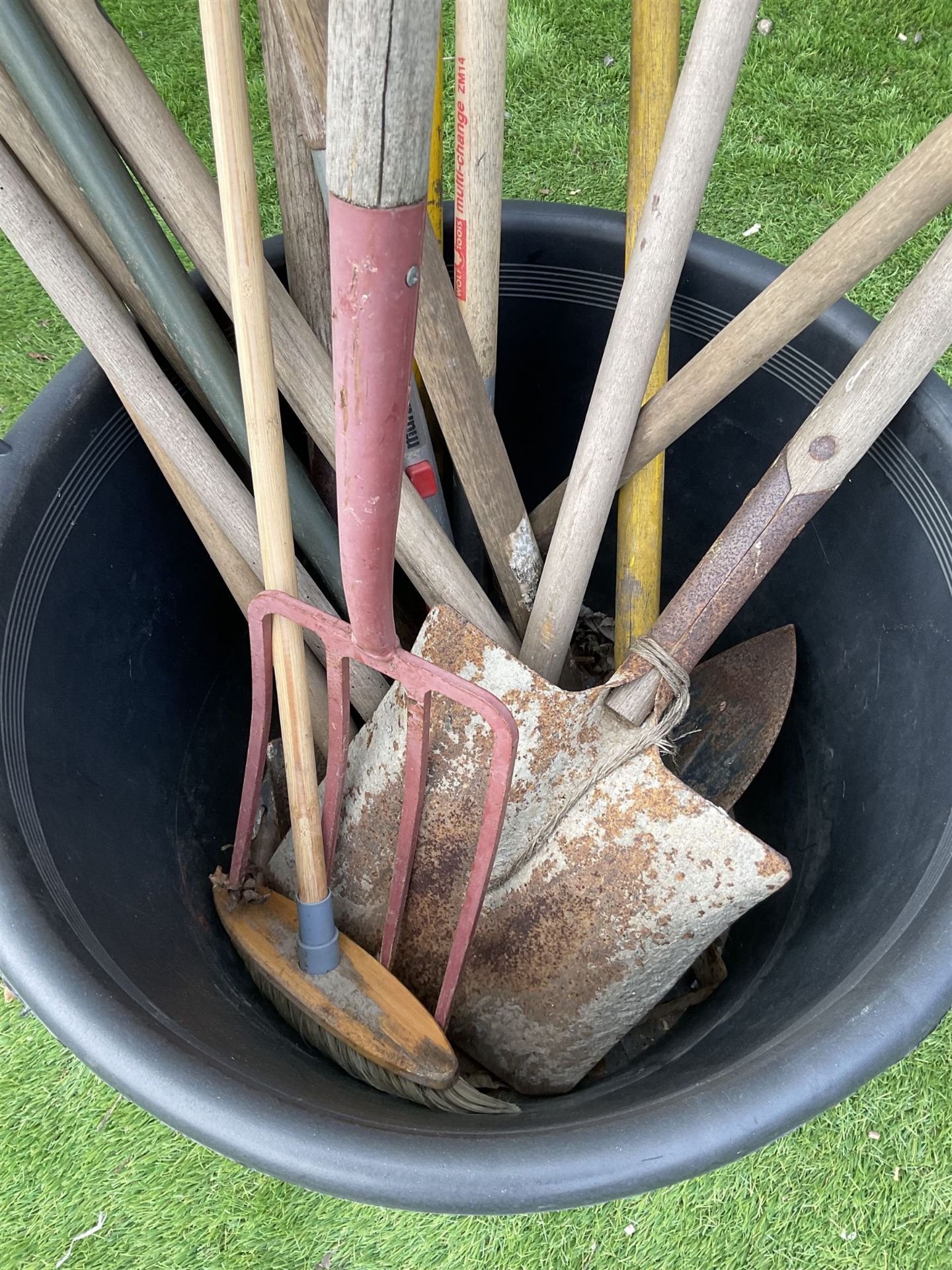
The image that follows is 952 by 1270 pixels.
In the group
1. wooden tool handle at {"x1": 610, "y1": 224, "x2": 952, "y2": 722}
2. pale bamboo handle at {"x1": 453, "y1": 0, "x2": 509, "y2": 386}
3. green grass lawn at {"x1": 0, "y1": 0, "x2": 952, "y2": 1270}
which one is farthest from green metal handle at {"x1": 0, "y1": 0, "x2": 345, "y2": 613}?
green grass lawn at {"x1": 0, "y1": 0, "x2": 952, "y2": 1270}

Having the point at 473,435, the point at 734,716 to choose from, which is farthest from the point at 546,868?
the point at 473,435

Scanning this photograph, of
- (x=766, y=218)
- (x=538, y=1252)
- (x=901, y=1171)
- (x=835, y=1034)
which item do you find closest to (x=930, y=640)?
(x=835, y=1034)

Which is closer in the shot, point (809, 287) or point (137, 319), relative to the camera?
point (809, 287)

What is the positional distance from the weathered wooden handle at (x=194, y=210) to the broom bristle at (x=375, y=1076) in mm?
430

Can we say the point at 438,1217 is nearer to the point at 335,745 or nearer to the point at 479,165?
the point at 335,745

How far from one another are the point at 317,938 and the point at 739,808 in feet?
1.88

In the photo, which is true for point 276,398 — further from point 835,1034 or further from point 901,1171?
point 901,1171

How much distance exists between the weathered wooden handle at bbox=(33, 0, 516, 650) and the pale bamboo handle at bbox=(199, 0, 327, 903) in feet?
0.30

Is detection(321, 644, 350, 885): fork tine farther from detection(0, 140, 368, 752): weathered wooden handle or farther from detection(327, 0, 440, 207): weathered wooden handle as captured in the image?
detection(327, 0, 440, 207): weathered wooden handle

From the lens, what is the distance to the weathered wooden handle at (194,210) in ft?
2.40

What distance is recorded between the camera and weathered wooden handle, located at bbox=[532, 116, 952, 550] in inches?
29.7

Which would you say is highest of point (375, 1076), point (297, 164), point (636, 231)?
point (636, 231)

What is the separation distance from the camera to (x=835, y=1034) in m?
0.66

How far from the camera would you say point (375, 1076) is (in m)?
0.93
